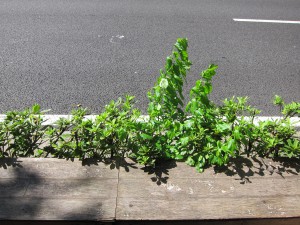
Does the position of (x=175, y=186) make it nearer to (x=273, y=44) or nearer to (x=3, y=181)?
(x=3, y=181)

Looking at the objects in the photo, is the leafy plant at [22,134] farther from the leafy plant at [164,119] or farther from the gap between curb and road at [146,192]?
the leafy plant at [164,119]

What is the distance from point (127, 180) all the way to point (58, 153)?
581mm

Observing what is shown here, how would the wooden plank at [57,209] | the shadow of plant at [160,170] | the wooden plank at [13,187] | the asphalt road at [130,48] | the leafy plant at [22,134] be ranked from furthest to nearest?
the asphalt road at [130,48] → the leafy plant at [22,134] → the shadow of plant at [160,170] → the wooden plank at [13,187] → the wooden plank at [57,209]

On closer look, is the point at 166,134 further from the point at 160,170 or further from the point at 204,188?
the point at 204,188

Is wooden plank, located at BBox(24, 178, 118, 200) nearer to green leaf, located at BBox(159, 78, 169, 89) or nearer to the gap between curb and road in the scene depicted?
the gap between curb and road

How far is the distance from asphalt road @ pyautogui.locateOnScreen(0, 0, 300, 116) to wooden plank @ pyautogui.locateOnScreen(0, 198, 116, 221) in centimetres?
231

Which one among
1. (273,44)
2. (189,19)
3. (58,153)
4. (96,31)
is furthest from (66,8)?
(58,153)

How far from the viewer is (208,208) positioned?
2057 millimetres

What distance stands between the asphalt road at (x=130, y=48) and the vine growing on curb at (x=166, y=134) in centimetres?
173

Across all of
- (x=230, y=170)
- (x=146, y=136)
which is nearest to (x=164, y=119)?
(x=146, y=136)

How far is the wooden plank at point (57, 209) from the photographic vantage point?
6.41ft

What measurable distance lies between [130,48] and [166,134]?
3.96m

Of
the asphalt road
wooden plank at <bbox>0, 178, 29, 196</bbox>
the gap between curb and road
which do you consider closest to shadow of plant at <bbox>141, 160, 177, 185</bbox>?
the gap between curb and road

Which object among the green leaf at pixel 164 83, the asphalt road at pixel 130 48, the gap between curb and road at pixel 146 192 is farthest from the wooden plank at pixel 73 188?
the asphalt road at pixel 130 48
